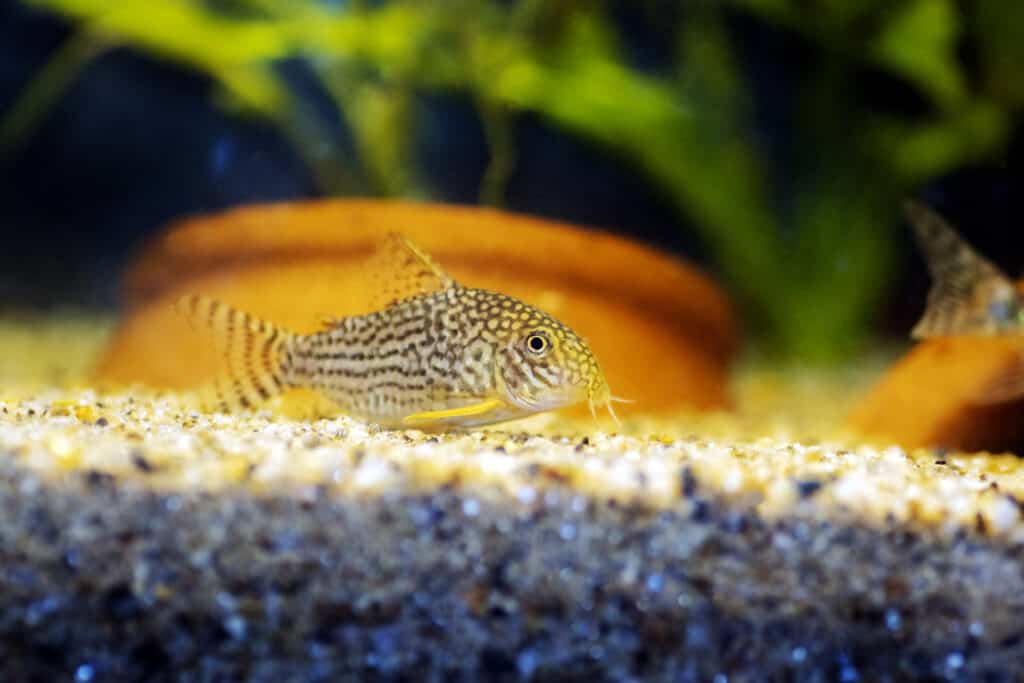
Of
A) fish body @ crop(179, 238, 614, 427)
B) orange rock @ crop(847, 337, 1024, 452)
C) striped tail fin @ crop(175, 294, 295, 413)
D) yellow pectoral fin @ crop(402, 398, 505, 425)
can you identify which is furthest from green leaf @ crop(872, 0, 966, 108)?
striped tail fin @ crop(175, 294, 295, 413)

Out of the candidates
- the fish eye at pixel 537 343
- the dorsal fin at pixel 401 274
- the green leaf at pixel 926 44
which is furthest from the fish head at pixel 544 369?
the green leaf at pixel 926 44

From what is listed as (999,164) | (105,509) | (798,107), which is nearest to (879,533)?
(105,509)

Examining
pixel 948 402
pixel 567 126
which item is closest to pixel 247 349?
pixel 948 402

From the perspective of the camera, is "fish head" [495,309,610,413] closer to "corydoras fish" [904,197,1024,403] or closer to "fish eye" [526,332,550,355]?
"fish eye" [526,332,550,355]

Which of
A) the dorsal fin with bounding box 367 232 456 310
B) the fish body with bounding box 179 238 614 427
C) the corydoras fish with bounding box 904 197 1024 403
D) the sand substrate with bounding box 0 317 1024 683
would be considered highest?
the corydoras fish with bounding box 904 197 1024 403

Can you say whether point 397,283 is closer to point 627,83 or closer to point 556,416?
point 556,416

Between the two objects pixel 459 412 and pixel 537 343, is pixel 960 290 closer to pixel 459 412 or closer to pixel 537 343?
pixel 537 343
